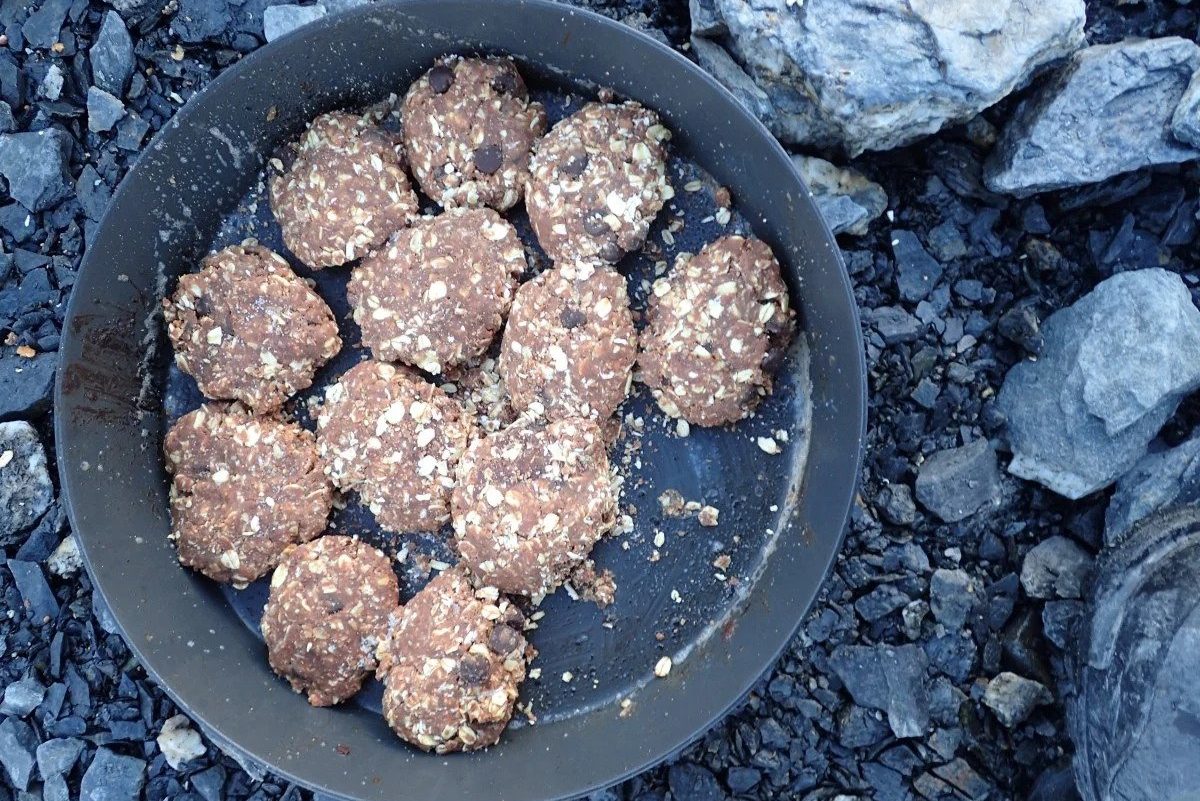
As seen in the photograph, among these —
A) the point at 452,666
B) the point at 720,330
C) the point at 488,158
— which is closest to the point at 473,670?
the point at 452,666

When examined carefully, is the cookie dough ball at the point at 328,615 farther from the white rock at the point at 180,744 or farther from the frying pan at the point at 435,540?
the white rock at the point at 180,744

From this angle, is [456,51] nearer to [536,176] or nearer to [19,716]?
[536,176]

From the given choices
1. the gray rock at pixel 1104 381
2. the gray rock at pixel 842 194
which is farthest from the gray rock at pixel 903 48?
the gray rock at pixel 1104 381

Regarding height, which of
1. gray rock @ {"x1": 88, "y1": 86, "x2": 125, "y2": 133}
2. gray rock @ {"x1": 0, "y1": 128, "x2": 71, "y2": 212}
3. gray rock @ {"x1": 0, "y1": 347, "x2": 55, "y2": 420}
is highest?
gray rock @ {"x1": 88, "y1": 86, "x2": 125, "y2": 133}

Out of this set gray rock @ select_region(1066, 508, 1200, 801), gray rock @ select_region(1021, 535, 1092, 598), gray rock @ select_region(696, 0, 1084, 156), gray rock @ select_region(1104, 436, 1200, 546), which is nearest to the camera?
gray rock @ select_region(1066, 508, 1200, 801)

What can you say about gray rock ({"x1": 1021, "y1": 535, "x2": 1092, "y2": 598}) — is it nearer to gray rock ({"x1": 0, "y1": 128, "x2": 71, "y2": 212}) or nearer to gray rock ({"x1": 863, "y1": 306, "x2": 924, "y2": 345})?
gray rock ({"x1": 863, "y1": 306, "x2": 924, "y2": 345})

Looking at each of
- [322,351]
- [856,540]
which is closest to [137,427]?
[322,351]

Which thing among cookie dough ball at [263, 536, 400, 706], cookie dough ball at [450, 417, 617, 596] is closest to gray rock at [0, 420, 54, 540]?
cookie dough ball at [263, 536, 400, 706]
